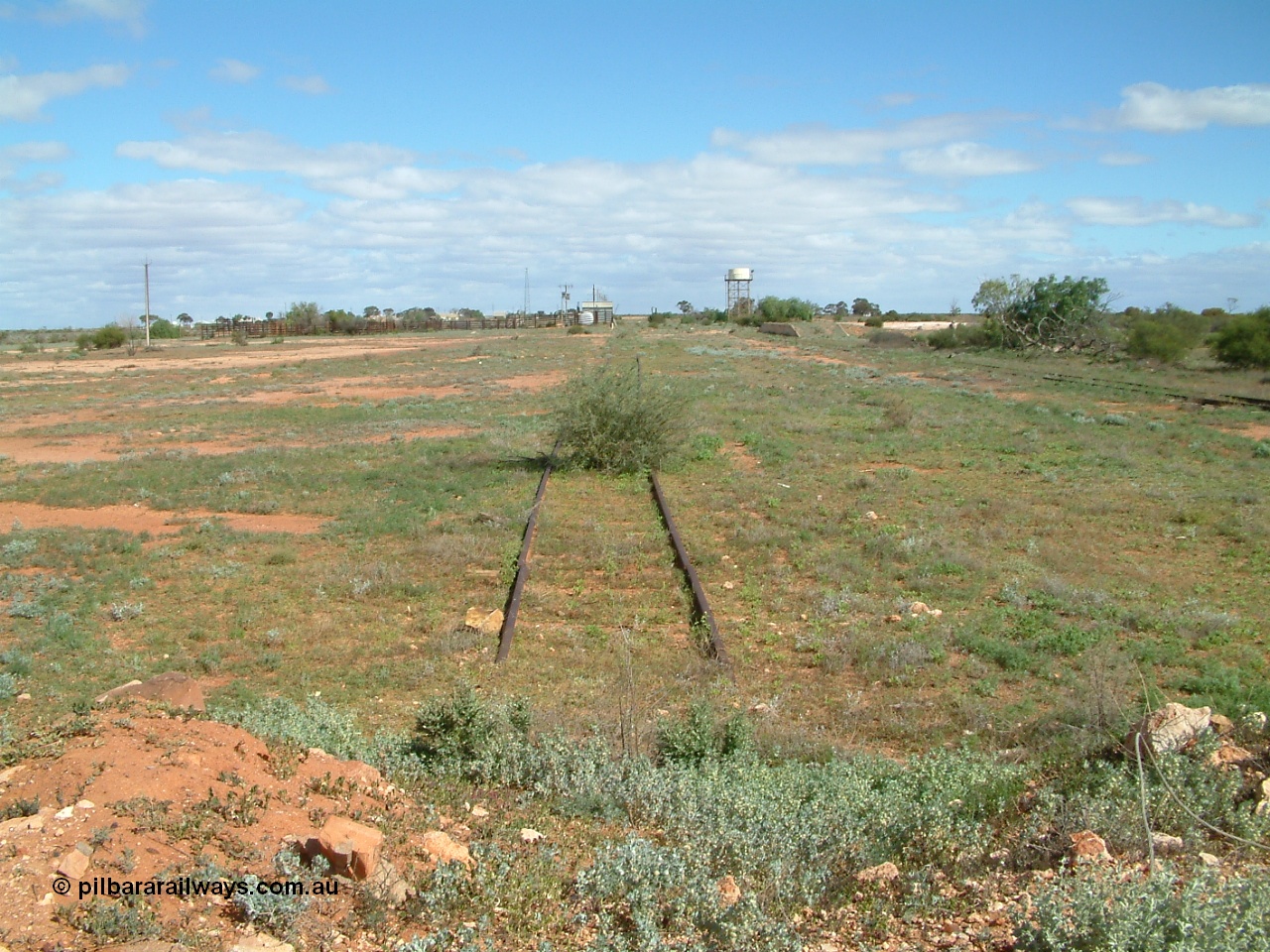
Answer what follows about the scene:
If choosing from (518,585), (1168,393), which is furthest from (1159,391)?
(518,585)

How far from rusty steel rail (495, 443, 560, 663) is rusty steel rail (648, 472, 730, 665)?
1671 millimetres

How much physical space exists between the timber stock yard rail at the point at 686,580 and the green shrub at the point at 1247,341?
3257 cm

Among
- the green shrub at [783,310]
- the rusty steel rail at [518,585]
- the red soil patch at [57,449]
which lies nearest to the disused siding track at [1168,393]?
the rusty steel rail at [518,585]

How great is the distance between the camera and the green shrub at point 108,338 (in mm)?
73688

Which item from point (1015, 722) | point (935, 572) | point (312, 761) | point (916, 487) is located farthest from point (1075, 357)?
point (312, 761)

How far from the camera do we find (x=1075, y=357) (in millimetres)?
49938

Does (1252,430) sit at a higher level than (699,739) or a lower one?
higher

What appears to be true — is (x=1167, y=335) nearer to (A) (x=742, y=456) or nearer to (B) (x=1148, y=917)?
(A) (x=742, y=456)

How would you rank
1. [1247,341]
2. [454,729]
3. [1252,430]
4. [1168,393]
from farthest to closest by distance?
[1247,341] < [1168,393] < [1252,430] < [454,729]

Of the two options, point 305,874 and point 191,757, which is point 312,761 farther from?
point 305,874

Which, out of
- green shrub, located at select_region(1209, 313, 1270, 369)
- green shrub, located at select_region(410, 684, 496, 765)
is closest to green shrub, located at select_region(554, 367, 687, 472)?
green shrub, located at select_region(410, 684, 496, 765)

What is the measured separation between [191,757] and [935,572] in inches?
310

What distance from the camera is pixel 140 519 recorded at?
14453 millimetres

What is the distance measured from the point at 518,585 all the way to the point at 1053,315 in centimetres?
4988
